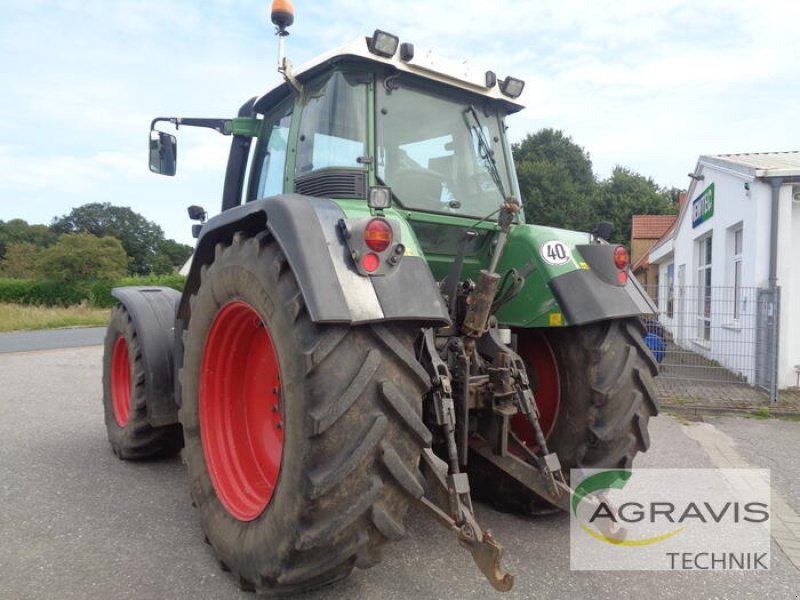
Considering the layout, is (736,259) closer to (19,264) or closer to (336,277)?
(336,277)

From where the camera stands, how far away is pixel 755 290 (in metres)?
7.33

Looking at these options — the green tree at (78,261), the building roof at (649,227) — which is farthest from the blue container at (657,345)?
the green tree at (78,261)

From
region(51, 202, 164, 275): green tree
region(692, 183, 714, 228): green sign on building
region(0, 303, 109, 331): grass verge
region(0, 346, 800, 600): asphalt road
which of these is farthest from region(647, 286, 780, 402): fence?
region(51, 202, 164, 275): green tree

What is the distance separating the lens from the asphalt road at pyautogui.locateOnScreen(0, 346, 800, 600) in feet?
7.67

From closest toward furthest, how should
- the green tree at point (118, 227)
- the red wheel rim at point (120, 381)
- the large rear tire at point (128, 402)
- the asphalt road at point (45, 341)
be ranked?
1. the large rear tire at point (128, 402)
2. the red wheel rim at point (120, 381)
3. the asphalt road at point (45, 341)
4. the green tree at point (118, 227)

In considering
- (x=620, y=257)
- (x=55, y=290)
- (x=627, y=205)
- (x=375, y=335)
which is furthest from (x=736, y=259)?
(x=55, y=290)

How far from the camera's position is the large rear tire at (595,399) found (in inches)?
110

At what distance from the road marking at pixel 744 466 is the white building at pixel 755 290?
60.1 inches

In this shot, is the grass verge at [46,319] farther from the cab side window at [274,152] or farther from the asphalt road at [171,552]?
the cab side window at [274,152]

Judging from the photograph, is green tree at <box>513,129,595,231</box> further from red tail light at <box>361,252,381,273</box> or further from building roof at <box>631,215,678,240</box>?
red tail light at <box>361,252,381,273</box>

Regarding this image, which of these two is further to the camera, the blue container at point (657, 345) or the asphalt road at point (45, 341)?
the asphalt road at point (45, 341)

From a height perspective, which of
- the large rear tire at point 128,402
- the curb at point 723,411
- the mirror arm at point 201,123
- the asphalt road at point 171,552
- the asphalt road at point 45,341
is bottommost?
the asphalt road at point 45,341

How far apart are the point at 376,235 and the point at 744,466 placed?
3.72 meters

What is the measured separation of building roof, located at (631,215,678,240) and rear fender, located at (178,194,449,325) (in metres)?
27.8
